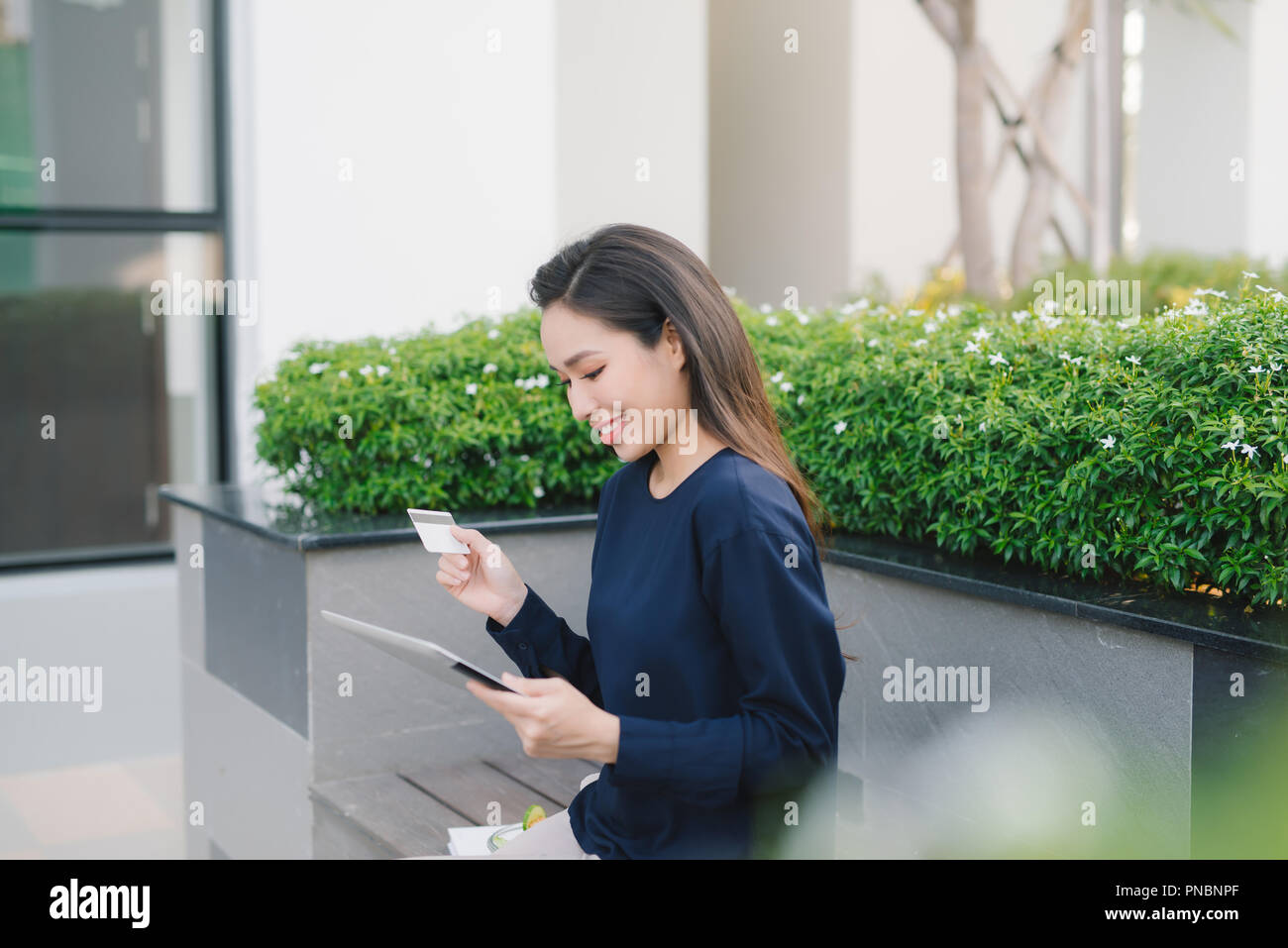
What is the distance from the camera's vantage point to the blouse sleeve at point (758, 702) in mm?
1689

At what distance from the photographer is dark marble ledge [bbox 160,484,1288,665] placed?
2.21 meters

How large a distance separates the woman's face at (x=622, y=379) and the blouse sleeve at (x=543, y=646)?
0.35 metres

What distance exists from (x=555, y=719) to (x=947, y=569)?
4.29 feet

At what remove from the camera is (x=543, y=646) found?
6.93 feet

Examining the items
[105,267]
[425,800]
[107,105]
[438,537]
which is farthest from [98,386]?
[438,537]

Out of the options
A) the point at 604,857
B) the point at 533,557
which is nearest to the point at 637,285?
the point at 604,857

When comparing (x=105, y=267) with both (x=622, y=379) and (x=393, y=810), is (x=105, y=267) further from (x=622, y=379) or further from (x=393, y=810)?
(x=622, y=379)

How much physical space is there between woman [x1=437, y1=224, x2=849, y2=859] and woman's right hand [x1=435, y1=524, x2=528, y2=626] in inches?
6.7

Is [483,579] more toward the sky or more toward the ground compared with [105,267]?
more toward the ground

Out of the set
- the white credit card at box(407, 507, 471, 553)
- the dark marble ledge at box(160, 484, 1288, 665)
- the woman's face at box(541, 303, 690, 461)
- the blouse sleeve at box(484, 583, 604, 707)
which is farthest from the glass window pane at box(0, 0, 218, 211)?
the woman's face at box(541, 303, 690, 461)

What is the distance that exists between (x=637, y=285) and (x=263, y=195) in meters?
3.76

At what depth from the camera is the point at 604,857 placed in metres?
1.93

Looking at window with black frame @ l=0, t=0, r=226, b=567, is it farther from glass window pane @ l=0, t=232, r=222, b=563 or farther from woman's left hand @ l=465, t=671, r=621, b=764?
woman's left hand @ l=465, t=671, r=621, b=764

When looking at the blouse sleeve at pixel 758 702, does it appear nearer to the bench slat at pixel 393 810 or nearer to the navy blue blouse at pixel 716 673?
the navy blue blouse at pixel 716 673
